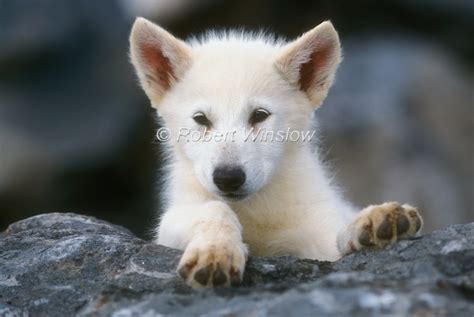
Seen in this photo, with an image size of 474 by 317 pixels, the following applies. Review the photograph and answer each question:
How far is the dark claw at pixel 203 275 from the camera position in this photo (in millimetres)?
5066

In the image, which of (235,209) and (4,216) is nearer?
(235,209)

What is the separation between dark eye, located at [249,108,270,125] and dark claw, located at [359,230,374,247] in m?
A: 1.72

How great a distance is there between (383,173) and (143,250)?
954 cm

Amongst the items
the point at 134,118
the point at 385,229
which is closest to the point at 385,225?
the point at 385,229

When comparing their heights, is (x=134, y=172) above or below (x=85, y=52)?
below

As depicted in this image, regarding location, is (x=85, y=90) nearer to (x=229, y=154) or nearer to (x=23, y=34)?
(x=23, y=34)

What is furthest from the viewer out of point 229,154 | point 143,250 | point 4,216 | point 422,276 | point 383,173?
point 4,216

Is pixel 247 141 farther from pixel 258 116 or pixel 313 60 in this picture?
pixel 313 60

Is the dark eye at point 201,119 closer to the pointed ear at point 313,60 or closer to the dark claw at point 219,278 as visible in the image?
the pointed ear at point 313,60

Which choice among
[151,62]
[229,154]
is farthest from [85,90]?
[229,154]

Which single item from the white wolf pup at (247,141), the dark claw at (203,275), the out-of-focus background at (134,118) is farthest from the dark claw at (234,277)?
the out-of-focus background at (134,118)

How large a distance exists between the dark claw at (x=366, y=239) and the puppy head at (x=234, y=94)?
45.4 inches

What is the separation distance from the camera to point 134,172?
1720cm

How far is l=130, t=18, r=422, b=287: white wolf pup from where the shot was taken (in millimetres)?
6527
